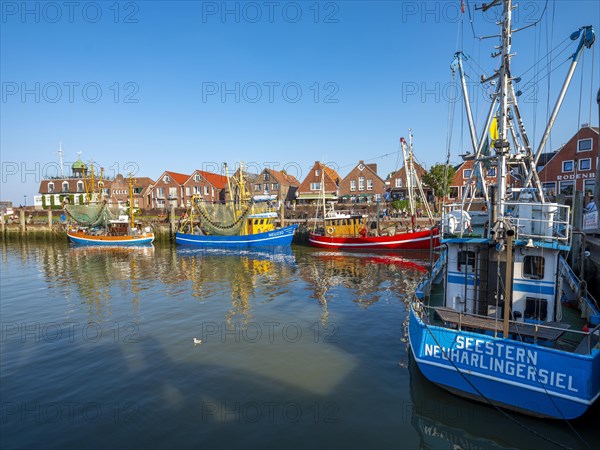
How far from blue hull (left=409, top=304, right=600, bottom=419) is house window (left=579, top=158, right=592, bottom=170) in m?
52.9

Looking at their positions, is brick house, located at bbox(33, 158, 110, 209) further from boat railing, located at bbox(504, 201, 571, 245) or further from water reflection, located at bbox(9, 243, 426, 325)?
boat railing, located at bbox(504, 201, 571, 245)

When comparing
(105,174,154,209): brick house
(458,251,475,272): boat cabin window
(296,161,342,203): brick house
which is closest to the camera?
(458,251,475,272): boat cabin window

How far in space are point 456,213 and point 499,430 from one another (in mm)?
6089

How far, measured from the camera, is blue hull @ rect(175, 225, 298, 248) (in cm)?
4869

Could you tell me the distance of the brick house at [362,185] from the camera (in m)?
72.0

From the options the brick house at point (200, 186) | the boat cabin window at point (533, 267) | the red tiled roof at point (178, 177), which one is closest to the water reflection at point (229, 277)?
the boat cabin window at point (533, 267)

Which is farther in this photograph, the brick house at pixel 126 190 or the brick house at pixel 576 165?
the brick house at pixel 126 190

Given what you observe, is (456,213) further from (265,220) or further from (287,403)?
(265,220)

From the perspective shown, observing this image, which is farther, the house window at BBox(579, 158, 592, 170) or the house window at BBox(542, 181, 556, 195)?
the house window at BBox(542, 181, 556, 195)

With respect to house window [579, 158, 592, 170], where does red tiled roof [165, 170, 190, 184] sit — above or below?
above

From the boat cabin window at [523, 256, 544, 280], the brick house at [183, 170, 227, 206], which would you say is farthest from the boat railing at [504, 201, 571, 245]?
the brick house at [183, 170, 227, 206]

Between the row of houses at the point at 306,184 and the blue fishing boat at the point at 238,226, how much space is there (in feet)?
20.4

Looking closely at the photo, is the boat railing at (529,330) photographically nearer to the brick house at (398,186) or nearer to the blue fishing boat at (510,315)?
the blue fishing boat at (510,315)

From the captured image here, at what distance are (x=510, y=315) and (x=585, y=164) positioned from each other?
51.5m
